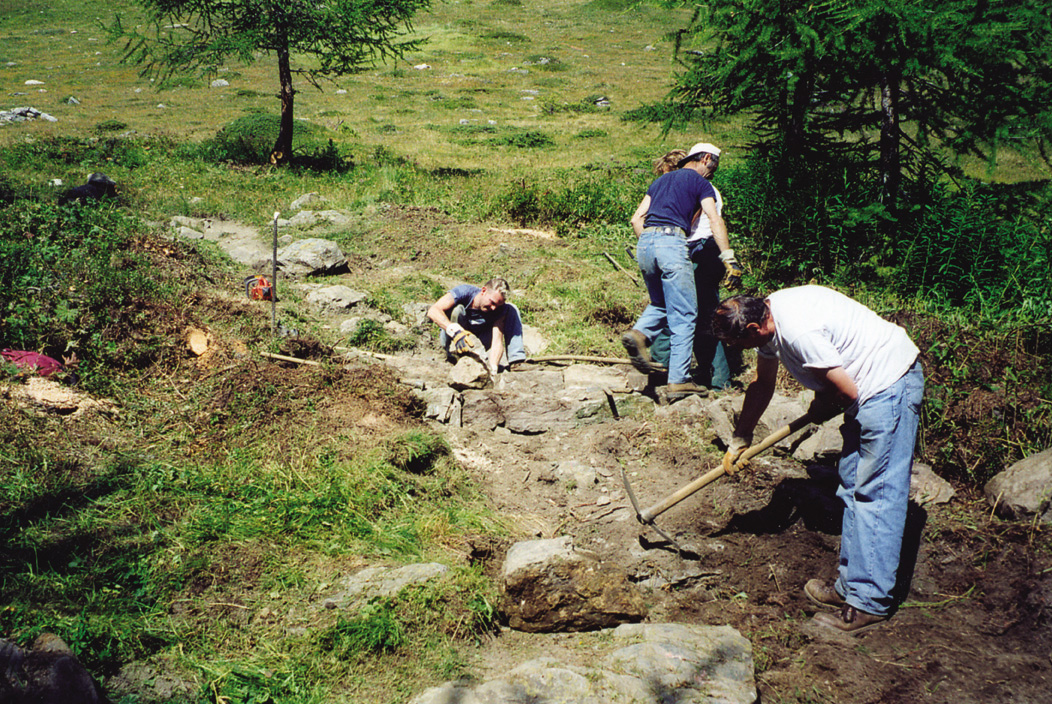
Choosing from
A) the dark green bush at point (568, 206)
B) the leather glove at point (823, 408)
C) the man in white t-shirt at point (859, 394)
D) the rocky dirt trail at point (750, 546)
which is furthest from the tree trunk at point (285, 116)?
the leather glove at point (823, 408)

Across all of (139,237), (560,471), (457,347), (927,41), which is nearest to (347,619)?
(560,471)

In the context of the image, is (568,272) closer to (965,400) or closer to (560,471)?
(560,471)

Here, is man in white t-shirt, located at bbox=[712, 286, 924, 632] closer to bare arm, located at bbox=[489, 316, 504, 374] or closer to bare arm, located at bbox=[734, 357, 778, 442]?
bare arm, located at bbox=[734, 357, 778, 442]

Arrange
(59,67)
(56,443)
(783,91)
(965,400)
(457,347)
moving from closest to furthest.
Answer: (56,443) < (965,400) < (457,347) < (783,91) < (59,67)

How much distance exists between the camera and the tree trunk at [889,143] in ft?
22.9

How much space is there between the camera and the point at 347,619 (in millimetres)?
3107

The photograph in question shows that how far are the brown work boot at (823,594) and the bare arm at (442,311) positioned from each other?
3585 millimetres

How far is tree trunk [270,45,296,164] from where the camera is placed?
12531mm

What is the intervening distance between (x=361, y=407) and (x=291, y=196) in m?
7.28

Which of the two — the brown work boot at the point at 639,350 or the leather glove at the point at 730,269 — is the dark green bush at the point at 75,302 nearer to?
the brown work boot at the point at 639,350

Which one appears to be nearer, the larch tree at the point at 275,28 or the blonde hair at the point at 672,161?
the blonde hair at the point at 672,161

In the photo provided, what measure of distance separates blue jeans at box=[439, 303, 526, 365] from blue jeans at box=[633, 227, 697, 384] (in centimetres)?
148

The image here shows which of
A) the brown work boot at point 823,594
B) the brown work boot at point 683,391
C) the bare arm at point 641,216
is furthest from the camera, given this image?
the bare arm at point 641,216

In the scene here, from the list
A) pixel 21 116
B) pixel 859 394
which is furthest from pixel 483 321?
pixel 21 116
